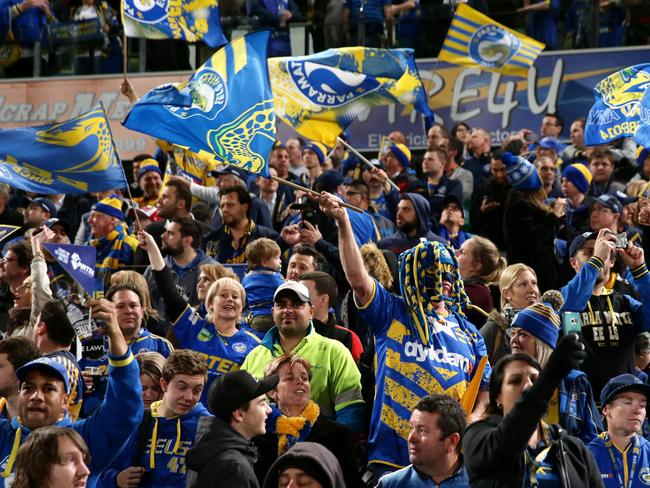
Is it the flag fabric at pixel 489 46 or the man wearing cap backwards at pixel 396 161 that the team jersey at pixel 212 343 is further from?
the flag fabric at pixel 489 46

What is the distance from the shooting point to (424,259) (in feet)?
26.7

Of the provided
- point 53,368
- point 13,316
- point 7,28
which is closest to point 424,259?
point 53,368

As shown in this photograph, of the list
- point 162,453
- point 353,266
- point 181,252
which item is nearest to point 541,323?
point 353,266

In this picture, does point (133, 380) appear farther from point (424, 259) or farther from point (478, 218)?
point (478, 218)

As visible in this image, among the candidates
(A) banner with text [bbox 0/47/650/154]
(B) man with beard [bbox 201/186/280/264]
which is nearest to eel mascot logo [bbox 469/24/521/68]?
(A) banner with text [bbox 0/47/650/154]

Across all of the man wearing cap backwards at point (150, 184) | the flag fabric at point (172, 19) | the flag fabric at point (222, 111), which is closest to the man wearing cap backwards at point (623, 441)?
the flag fabric at point (222, 111)

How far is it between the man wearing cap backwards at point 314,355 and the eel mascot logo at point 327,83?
421 cm

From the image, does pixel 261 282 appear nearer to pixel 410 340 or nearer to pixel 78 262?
pixel 78 262

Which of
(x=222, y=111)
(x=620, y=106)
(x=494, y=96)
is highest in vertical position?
(x=222, y=111)

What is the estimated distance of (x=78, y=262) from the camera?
9656mm

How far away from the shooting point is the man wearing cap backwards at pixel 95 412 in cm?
691

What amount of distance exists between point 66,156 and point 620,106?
493 cm

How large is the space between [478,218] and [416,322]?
5.75 meters

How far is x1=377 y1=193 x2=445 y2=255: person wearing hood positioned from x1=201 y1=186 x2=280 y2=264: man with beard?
→ 4.04 feet
